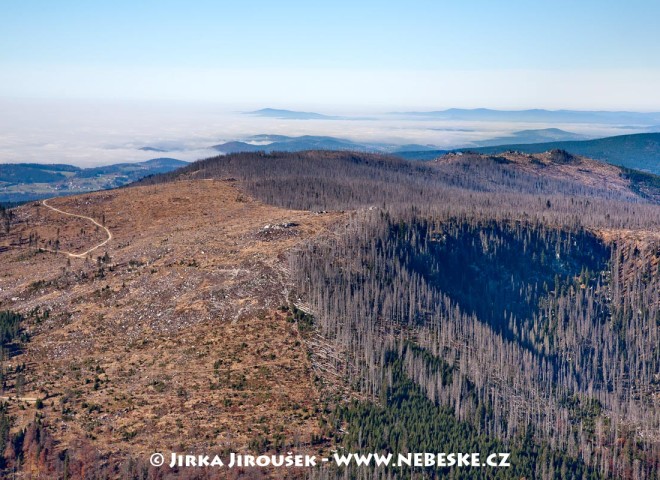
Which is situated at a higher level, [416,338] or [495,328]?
[416,338]

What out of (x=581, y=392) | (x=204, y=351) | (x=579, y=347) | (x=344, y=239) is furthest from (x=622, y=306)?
(x=204, y=351)

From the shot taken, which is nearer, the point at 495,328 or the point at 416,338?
the point at 416,338

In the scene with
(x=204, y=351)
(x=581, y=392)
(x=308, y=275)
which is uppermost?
(x=308, y=275)

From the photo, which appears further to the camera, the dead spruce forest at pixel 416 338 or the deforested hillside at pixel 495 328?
the deforested hillside at pixel 495 328

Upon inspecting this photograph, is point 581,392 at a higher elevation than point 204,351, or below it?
below

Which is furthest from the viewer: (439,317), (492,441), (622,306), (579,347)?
(622,306)

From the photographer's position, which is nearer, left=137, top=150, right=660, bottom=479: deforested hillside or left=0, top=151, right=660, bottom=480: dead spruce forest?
left=0, top=151, right=660, bottom=480: dead spruce forest

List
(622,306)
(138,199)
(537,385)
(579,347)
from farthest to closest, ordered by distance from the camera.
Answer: (138,199) < (622,306) < (579,347) < (537,385)

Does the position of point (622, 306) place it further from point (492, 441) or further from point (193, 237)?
point (193, 237)
